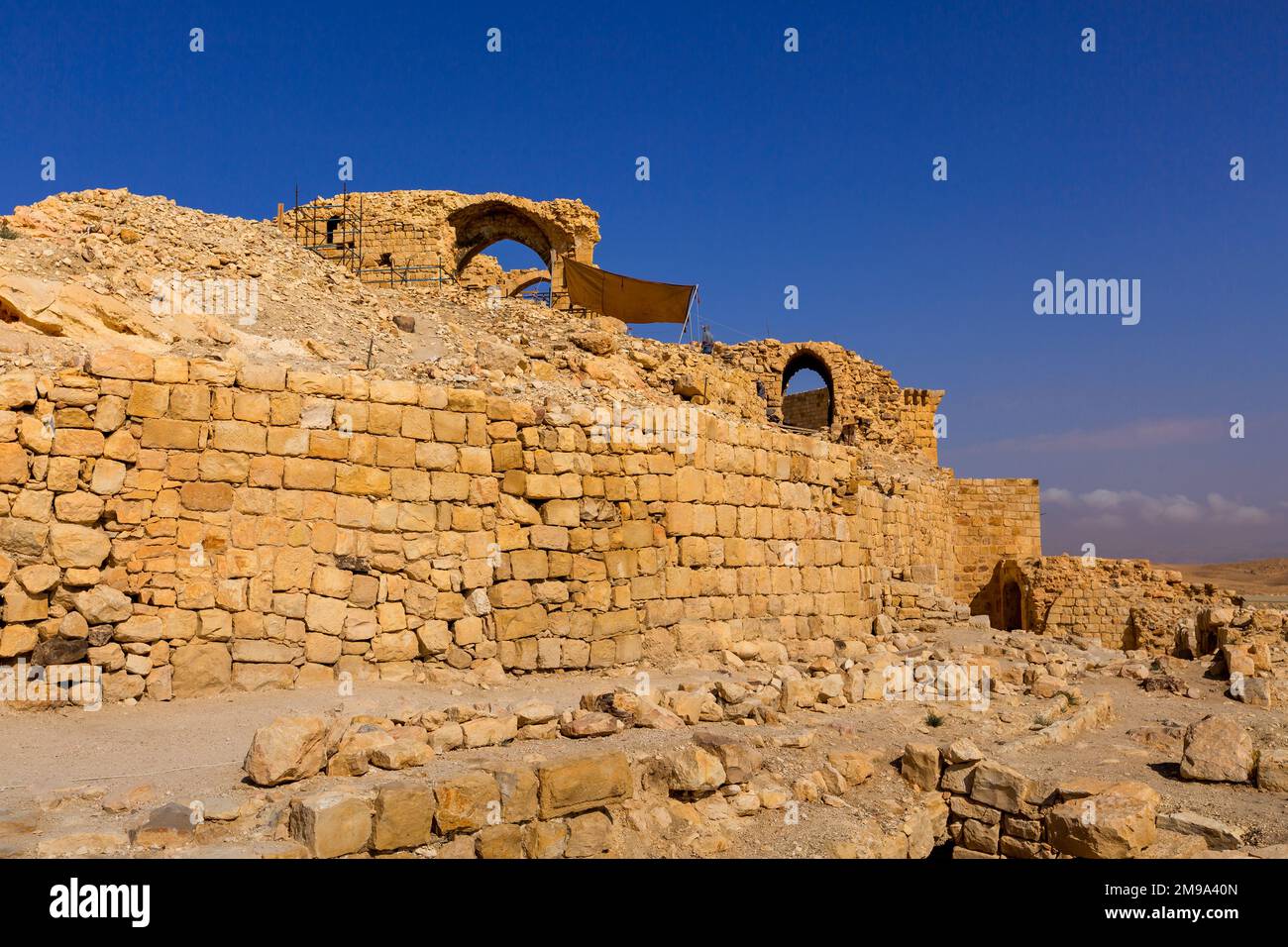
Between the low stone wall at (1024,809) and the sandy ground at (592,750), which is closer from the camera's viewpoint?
the sandy ground at (592,750)

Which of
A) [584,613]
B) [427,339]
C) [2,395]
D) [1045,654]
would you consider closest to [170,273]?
[427,339]

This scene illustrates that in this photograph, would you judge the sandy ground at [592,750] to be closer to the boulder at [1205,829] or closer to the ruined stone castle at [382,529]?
the boulder at [1205,829]

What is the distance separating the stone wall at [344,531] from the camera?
678 cm

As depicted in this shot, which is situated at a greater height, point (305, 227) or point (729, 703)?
point (305, 227)

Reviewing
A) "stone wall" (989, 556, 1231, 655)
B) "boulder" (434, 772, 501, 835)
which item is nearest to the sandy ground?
"boulder" (434, 772, 501, 835)

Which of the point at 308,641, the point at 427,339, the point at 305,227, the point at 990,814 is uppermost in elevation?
the point at 305,227

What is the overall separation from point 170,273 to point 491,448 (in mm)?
6655

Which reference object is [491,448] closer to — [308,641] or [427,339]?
[308,641]

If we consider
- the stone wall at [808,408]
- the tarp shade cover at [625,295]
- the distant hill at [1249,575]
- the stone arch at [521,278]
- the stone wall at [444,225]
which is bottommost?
the distant hill at [1249,575]

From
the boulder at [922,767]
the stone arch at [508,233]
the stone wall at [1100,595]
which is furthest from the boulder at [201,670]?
the stone wall at [1100,595]

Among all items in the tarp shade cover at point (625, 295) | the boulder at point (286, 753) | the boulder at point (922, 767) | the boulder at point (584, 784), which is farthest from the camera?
the tarp shade cover at point (625, 295)

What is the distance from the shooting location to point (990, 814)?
6.01 m

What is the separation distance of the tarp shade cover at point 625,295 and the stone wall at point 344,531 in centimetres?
858

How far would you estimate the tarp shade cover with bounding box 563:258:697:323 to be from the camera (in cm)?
1877
